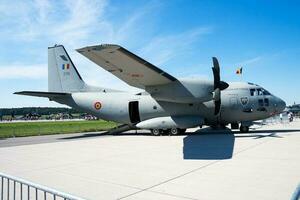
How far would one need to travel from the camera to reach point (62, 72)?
24.8 meters

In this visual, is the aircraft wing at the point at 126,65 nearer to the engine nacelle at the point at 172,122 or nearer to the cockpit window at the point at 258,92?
the engine nacelle at the point at 172,122

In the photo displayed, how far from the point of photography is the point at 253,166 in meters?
8.88

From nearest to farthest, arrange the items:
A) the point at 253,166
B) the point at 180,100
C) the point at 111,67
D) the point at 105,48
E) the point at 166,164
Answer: the point at 253,166, the point at 166,164, the point at 105,48, the point at 111,67, the point at 180,100

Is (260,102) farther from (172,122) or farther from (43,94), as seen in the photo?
(43,94)

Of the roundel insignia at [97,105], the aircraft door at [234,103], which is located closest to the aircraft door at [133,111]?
the roundel insignia at [97,105]

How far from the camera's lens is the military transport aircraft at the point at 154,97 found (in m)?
16.9

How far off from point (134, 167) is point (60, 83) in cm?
1759

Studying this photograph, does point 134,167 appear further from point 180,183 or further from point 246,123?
point 246,123

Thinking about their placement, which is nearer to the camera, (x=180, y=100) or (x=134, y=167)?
(x=134, y=167)

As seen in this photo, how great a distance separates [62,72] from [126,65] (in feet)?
34.5

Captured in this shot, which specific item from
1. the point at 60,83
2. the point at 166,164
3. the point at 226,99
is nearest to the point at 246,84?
the point at 226,99

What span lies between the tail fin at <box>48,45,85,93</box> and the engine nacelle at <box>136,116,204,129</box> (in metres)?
7.19

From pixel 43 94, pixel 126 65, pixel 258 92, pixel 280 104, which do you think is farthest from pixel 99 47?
pixel 280 104

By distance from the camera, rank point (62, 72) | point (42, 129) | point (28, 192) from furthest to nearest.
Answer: point (42, 129), point (62, 72), point (28, 192)
